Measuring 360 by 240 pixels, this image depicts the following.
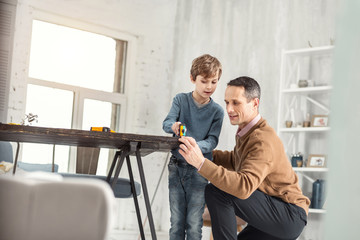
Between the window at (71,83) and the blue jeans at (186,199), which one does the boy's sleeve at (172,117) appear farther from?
the window at (71,83)

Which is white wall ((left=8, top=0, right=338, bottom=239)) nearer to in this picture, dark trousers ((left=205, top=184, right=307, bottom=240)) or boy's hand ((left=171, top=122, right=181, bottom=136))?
boy's hand ((left=171, top=122, right=181, bottom=136))

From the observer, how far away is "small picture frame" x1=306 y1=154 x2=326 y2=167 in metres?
4.86

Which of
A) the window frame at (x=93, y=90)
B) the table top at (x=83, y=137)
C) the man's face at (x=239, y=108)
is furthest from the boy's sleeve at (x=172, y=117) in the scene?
the window frame at (x=93, y=90)

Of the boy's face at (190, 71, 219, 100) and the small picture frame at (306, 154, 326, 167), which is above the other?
the boy's face at (190, 71, 219, 100)

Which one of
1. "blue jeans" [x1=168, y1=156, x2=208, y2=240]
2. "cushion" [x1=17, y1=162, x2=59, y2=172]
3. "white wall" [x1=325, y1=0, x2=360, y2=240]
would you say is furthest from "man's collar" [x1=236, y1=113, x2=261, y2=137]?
"cushion" [x1=17, y1=162, x2=59, y2=172]

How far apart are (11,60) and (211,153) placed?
3.35 m

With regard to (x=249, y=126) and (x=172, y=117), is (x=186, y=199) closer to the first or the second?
(x=172, y=117)

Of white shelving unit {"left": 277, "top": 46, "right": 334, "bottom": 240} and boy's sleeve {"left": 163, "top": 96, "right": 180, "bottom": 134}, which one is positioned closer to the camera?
boy's sleeve {"left": 163, "top": 96, "right": 180, "bottom": 134}

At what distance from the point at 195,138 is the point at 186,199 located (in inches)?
14.1

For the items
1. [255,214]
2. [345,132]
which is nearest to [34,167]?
[255,214]

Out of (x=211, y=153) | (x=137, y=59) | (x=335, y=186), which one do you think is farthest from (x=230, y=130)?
(x=335, y=186)

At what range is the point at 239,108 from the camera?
252cm

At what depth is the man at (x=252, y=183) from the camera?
2.22m

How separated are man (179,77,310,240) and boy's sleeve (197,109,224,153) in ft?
0.66
